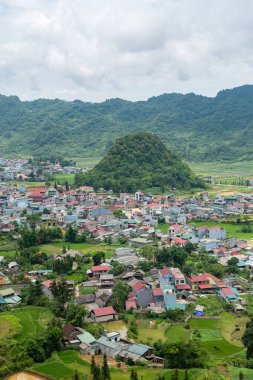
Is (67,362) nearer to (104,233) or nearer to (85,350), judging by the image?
(85,350)

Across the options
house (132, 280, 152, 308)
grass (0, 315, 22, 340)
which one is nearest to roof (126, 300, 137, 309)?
house (132, 280, 152, 308)

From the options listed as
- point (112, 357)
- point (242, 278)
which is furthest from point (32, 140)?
point (112, 357)

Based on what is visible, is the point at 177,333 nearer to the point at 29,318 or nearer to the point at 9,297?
the point at 29,318

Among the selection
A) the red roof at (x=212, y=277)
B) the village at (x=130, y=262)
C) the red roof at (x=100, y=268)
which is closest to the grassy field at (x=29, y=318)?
the village at (x=130, y=262)

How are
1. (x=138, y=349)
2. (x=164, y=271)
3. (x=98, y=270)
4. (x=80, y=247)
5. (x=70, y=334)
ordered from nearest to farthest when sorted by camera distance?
(x=138, y=349) < (x=70, y=334) < (x=164, y=271) < (x=98, y=270) < (x=80, y=247)

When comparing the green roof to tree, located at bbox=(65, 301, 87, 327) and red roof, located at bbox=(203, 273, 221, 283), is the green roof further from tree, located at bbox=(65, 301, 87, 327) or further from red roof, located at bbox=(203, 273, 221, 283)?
red roof, located at bbox=(203, 273, 221, 283)

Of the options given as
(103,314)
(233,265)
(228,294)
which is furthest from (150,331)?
(233,265)
